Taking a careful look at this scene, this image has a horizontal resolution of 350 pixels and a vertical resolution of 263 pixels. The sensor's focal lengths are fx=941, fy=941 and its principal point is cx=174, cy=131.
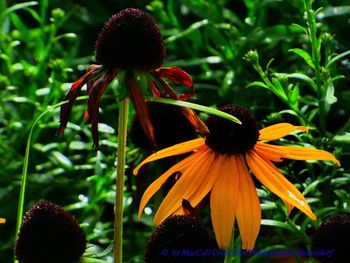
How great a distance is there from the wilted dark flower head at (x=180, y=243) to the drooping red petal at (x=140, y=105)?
0.44 feet

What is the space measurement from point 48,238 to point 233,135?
0.21 meters

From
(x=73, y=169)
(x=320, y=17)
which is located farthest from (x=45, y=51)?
(x=320, y=17)

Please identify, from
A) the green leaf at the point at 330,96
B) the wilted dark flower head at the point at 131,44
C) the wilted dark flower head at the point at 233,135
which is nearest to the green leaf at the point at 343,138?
the green leaf at the point at 330,96

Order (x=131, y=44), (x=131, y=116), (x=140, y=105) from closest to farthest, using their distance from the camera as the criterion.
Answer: (x=140, y=105) < (x=131, y=44) < (x=131, y=116)

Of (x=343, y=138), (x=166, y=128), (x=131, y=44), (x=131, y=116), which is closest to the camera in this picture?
(x=131, y=44)

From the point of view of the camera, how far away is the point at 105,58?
35.0 inches

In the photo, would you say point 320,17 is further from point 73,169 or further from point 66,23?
point 66,23

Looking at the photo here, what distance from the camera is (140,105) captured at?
783 millimetres

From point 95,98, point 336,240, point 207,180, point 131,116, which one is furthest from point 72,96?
point 131,116

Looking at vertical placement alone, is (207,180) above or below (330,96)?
below

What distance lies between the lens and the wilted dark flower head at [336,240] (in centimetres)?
92

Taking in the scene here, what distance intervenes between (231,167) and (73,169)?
0.57m

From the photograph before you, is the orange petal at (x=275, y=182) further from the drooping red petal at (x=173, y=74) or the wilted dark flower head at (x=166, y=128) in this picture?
the wilted dark flower head at (x=166, y=128)

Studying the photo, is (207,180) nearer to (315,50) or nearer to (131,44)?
(131,44)
